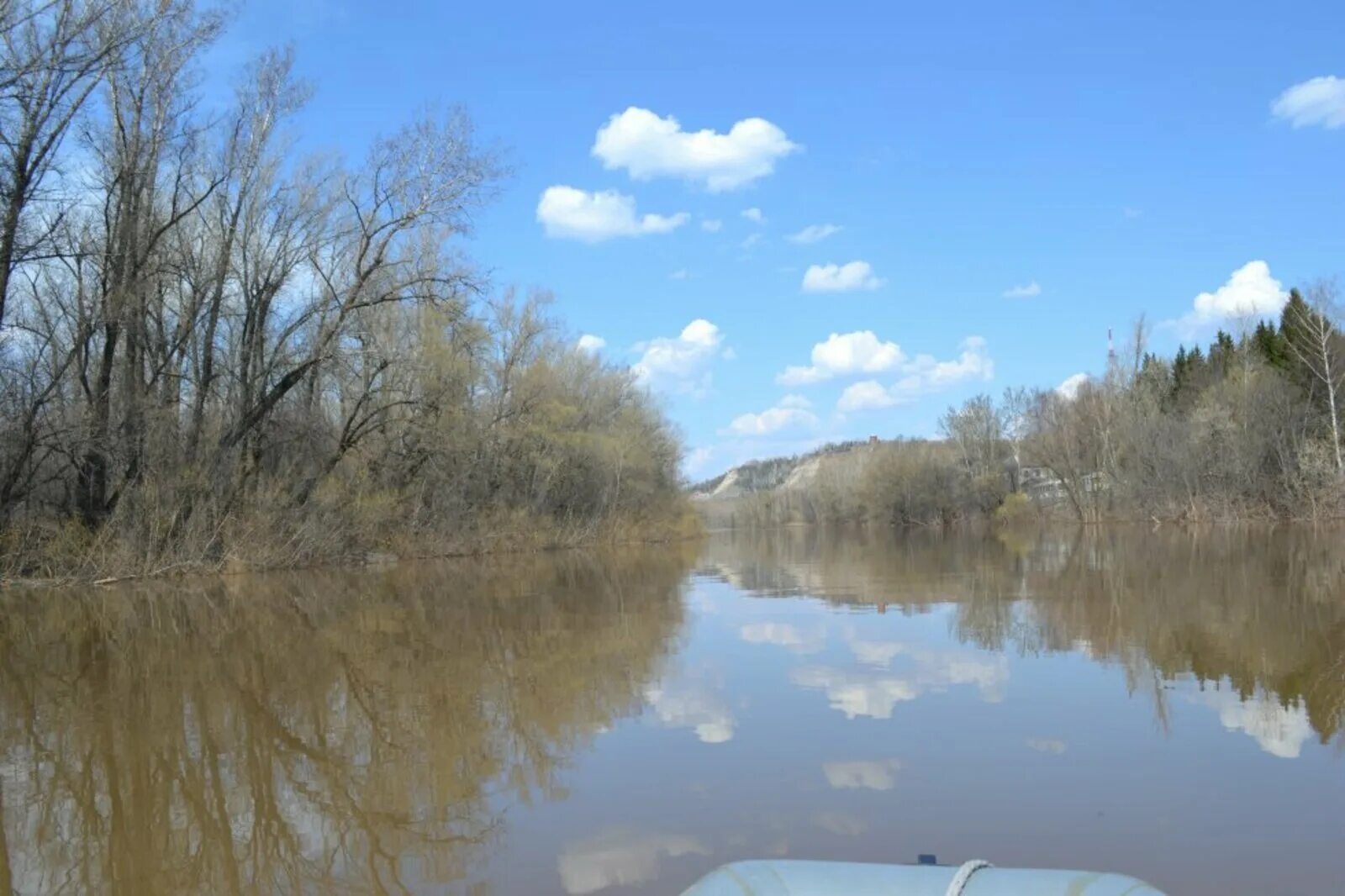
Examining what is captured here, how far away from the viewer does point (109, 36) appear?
60.4ft

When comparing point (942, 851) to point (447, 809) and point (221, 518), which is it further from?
point (221, 518)

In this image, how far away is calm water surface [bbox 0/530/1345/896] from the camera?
4.71 m

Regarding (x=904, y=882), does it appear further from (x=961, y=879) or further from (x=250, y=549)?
(x=250, y=549)

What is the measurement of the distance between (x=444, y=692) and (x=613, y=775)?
3033mm

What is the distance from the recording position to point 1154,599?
14.3 metres

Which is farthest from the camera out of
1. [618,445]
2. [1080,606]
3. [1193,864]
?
[618,445]

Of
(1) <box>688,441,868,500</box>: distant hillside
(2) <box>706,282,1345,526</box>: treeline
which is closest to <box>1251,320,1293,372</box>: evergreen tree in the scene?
(2) <box>706,282,1345,526</box>: treeline

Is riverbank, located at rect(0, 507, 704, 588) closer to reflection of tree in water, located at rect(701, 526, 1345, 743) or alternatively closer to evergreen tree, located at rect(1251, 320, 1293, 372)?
reflection of tree in water, located at rect(701, 526, 1345, 743)

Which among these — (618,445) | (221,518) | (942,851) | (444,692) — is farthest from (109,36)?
(618,445)

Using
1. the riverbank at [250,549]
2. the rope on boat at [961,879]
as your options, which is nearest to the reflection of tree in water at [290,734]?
the rope on boat at [961,879]

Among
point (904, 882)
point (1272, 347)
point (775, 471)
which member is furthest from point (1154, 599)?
point (775, 471)

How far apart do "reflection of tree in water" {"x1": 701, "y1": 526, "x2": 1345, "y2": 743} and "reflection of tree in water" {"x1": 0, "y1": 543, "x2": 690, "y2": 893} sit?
4284 mm

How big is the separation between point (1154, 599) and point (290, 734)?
11.6 meters

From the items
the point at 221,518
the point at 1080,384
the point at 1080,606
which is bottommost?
the point at 1080,606
